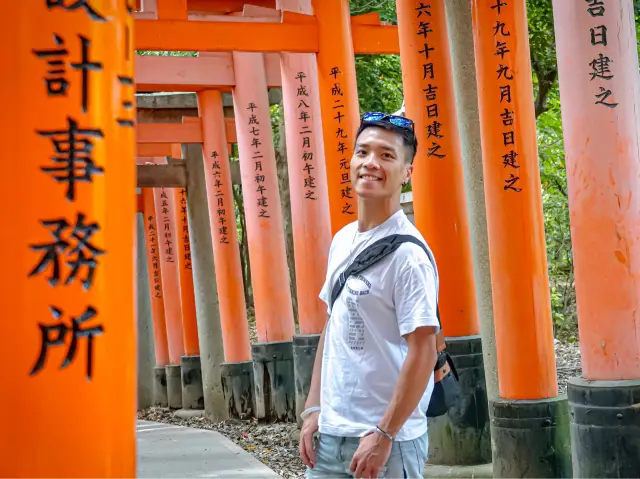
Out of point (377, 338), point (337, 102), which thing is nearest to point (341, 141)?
point (337, 102)

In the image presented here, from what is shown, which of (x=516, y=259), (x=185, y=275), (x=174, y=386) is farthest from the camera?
(x=174, y=386)

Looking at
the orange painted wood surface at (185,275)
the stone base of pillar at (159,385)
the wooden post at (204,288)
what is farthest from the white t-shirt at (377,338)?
the stone base of pillar at (159,385)

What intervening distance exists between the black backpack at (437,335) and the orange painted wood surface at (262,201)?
26.0ft

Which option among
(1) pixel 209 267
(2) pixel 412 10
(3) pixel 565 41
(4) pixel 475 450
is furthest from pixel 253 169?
(3) pixel 565 41

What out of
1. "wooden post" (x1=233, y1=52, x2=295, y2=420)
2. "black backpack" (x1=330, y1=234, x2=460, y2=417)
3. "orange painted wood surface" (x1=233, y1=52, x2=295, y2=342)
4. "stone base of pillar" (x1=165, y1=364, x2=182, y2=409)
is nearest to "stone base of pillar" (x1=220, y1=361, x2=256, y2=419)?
"wooden post" (x1=233, y1=52, x2=295, y2=420)

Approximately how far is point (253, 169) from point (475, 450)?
5069 millimetres

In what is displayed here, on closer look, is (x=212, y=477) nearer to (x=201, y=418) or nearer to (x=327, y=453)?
(x=327, y=453)

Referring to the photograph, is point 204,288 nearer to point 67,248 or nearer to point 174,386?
point 174,386

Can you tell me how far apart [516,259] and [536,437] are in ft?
3.30

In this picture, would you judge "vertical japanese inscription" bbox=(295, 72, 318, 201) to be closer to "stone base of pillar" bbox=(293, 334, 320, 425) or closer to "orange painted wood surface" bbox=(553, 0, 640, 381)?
"stone base of pillar" bbox=(293, 334, 320, 425)

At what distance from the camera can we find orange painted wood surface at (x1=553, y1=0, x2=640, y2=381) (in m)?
4.41

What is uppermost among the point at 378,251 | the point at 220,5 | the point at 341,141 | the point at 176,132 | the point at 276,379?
the point at 220,5

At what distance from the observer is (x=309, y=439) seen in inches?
109

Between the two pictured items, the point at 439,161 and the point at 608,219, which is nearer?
the point at 608,219
